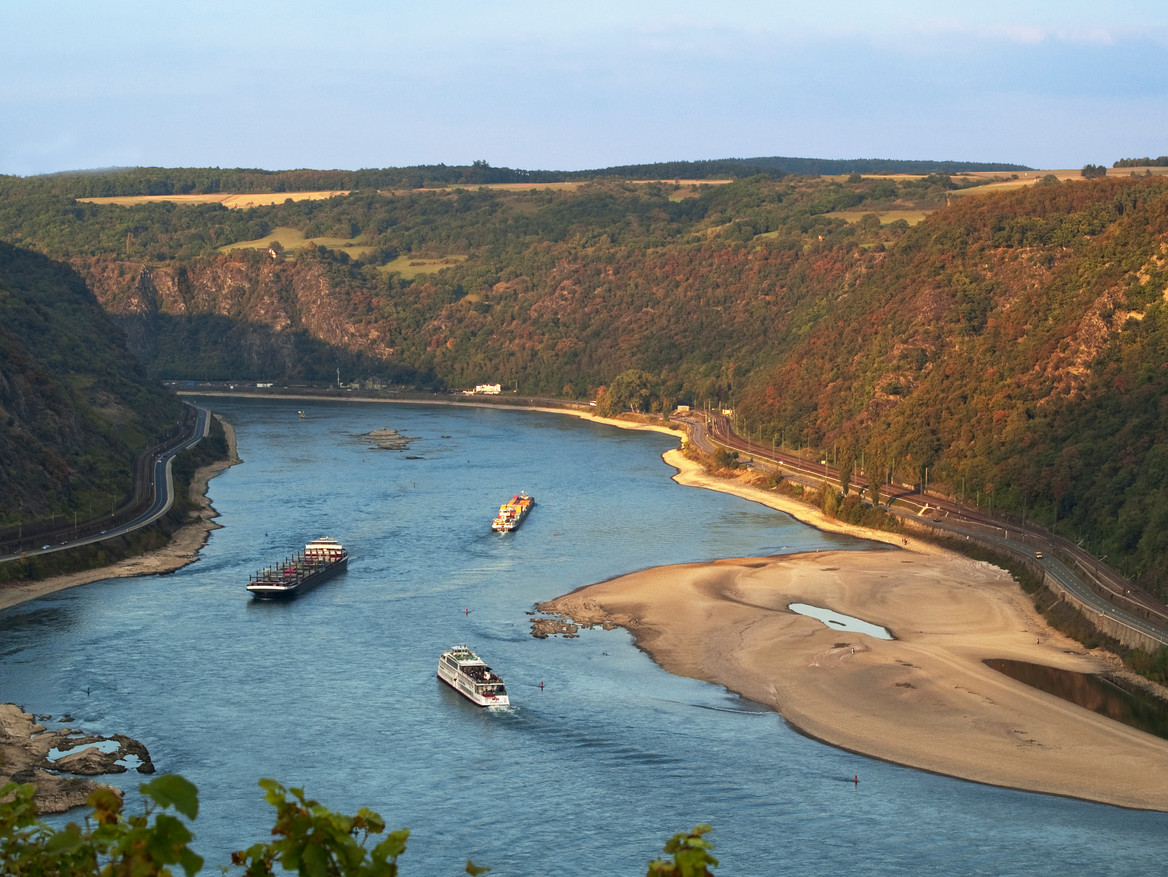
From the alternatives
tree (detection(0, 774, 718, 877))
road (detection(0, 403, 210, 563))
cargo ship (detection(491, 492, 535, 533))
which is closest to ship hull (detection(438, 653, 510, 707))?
road (detection(0, 403, 210, 563))

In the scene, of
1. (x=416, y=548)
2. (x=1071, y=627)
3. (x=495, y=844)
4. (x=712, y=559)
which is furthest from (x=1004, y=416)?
(x=495, y=844)

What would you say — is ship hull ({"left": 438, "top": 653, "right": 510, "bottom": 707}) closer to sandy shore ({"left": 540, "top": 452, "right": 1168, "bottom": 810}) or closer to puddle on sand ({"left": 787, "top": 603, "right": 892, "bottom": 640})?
sandy shore ({"left": 540, "top": 452, "right": 1168, "bottom": 810})

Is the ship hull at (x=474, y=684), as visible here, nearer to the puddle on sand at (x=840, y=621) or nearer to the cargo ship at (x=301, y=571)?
the cargo ship at (x=301, y=571)

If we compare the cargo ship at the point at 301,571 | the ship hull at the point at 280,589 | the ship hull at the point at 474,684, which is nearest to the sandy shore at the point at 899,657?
the ship hull at the point at 474,684

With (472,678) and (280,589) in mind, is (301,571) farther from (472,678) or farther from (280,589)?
(472,678)

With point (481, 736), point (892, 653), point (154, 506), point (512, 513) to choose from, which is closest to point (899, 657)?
point (892, 653)

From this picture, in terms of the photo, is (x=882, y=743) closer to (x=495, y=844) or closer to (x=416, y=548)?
(x=495, y=844)
